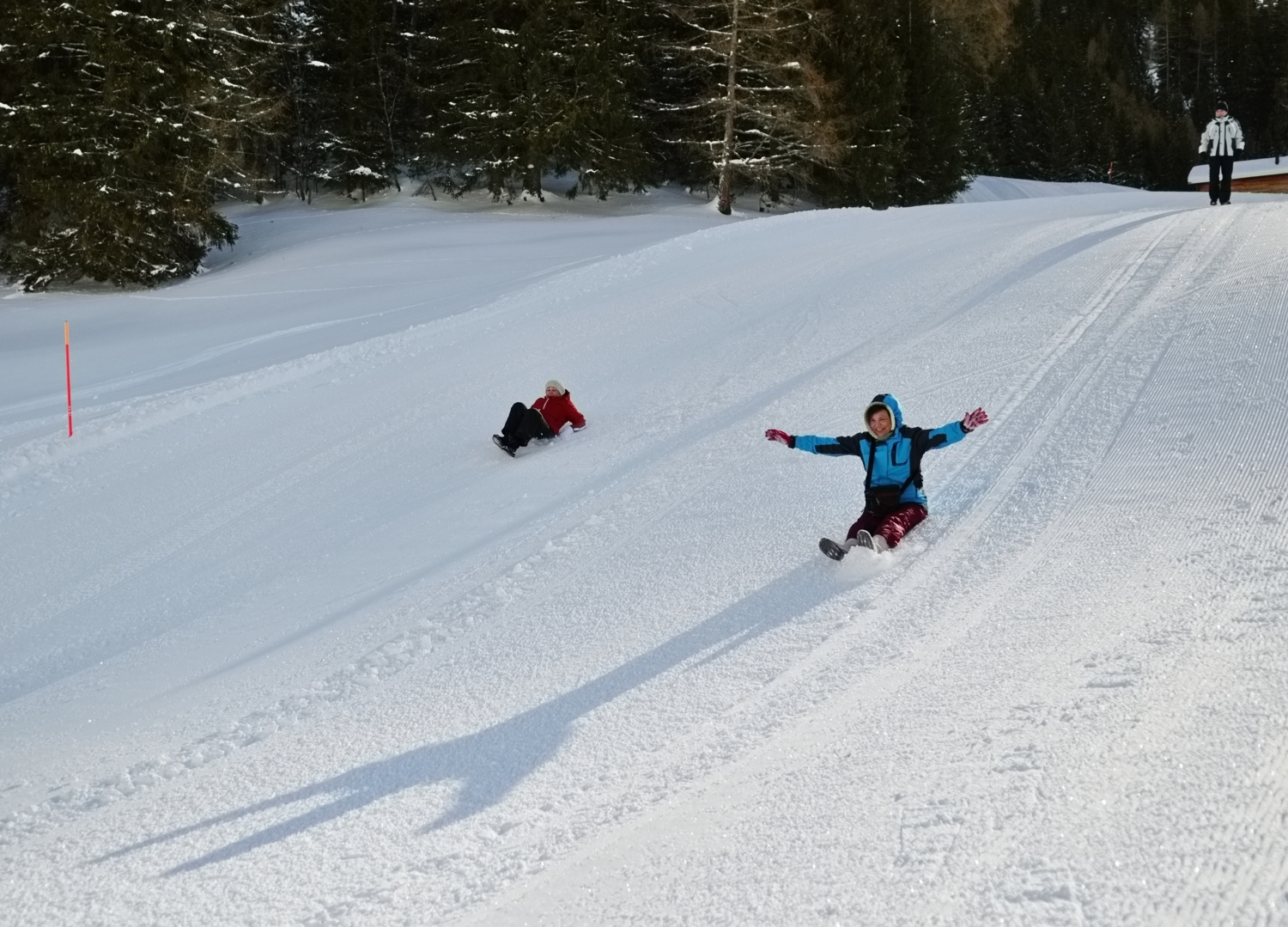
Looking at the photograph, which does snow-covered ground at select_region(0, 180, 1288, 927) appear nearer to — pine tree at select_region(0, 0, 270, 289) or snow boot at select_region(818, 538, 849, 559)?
snow boot at select_region(818, 538, 849, 559)

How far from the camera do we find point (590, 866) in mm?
4219

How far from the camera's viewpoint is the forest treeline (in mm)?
23000

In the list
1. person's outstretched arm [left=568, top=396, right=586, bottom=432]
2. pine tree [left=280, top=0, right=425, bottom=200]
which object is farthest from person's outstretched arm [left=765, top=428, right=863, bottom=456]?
pine tree [left=280, top=0, right=425, bottom=200]

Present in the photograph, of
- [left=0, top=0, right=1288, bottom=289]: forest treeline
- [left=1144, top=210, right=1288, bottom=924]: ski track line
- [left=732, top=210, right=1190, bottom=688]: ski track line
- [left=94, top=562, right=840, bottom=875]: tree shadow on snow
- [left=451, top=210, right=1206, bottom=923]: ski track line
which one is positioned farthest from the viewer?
[left=0, top=0, right=1288, bottom=289]: forest treeline

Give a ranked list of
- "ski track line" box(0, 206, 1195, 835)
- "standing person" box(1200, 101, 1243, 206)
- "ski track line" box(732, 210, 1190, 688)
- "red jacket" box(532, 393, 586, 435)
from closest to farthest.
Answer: "ski track line" box(732, 210, 1190, 688) < "ski track line" box(0, 206, 1195, 835) < "red jacket" box(532, 393, 586, 435) < "standing person" box(1200, 101, 1243, 206)

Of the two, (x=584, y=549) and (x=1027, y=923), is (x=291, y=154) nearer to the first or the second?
(x=584, y=549)

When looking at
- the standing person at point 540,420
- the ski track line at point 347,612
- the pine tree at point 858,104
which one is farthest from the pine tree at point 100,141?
the pine tree at point 858,104

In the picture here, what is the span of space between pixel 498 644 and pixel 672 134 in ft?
98.4

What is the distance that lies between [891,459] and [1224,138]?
49.1 ft

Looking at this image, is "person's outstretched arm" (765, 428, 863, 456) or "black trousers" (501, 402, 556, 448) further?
"black trousers" (501, 402, 556, 448)

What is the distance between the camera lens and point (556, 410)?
35.7 feet

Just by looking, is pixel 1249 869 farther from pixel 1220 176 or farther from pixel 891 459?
pixel 1220 176

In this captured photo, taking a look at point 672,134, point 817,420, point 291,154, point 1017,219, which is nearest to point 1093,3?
point 672,134

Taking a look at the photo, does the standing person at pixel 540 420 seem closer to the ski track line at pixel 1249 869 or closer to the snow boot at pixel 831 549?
the snow boot at pixel 831 549
